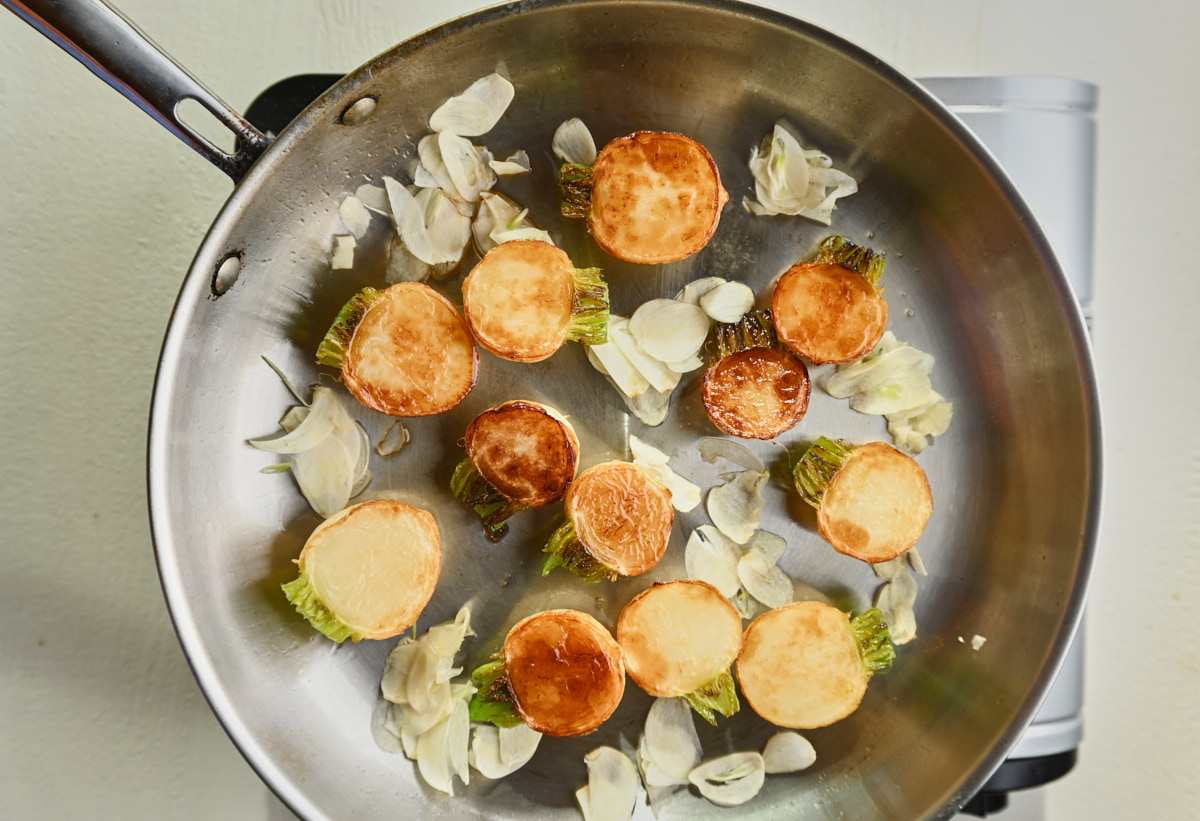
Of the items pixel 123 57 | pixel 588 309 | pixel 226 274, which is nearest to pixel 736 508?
pixel 588 309

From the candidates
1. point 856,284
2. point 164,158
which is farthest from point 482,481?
point 164,158

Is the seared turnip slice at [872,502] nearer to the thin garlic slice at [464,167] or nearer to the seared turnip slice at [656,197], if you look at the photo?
the seared turnip slice at [656,197]

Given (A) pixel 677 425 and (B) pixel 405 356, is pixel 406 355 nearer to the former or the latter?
(B) pixel 405 356

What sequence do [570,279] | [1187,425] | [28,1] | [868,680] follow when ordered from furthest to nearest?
1. [1187,425]
2. [868,680]
3. [570,279]
4. [28,1]

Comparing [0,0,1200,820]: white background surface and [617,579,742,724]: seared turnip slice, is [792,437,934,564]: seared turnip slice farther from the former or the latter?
[0,0,1200,820]: white background surface

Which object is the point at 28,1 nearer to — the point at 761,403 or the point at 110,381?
the point at 110,381

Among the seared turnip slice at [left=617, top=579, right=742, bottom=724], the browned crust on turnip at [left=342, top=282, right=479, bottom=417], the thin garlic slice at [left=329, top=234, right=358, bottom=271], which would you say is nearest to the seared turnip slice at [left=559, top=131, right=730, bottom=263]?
the browned crust on turnip at [left=342, top=282, right=479, bottom=417]

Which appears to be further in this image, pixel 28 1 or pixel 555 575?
pixel 555 575
